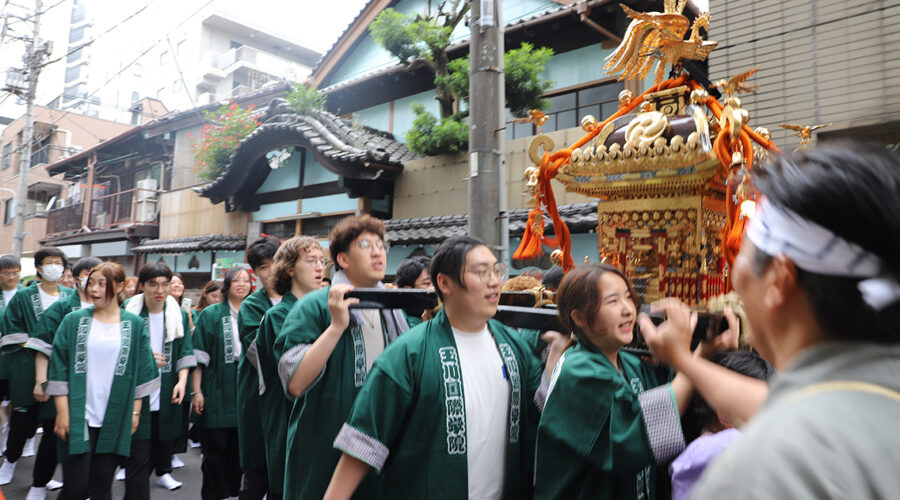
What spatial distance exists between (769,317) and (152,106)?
3133 cm

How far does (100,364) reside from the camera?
14.1 feet

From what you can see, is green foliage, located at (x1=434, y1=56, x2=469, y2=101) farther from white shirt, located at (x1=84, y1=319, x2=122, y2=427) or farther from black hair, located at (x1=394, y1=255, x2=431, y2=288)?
white shirt, located at (x1=84, y1=319, x2=122, y2=427)

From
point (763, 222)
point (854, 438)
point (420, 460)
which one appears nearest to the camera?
point (854, 438)

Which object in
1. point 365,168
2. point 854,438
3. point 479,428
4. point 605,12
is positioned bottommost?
point 479,428

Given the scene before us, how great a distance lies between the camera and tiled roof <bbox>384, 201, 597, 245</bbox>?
737 cm

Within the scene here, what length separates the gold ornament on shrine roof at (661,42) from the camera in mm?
3174

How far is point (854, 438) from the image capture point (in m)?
0.73

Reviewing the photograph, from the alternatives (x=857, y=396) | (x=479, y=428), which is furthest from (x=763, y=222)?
(x=479, y=428)

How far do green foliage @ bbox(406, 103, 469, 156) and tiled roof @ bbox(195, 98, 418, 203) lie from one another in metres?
0.71

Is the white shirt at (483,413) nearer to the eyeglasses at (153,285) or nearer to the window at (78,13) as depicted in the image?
the eyeglasses at (153,285)

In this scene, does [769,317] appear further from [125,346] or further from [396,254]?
[396,254]

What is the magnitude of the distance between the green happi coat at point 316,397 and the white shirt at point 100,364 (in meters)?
2.13

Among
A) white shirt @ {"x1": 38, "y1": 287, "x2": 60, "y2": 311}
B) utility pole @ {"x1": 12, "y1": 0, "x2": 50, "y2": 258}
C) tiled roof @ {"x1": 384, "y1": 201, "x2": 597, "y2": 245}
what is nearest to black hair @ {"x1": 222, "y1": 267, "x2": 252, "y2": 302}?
white shirt @ {"x1": 38, "y1": 287, "x2": 60, "y2": 311}

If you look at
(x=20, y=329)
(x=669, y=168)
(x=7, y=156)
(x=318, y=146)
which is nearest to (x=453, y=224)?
(x=318, y=146)
